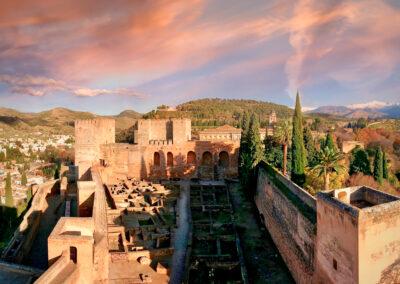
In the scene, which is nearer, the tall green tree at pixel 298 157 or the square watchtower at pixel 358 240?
the square watchtower at pixel 358 240

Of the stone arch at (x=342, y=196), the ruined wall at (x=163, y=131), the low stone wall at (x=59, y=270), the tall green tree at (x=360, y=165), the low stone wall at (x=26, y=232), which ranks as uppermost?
the ruined wall at (x=163, y=131)

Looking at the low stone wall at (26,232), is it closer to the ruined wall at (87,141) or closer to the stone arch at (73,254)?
the ruined wall at (87,141)

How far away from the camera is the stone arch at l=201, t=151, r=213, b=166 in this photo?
27544 mm

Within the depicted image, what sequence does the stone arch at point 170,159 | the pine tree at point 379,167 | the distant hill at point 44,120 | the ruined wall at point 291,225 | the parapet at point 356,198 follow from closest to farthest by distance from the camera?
the parapet at point 356,198, the ruined wall at point 291,225, the stone arch at point 170,159, the pine tree at point 379,167, the distant hill at point 44,120

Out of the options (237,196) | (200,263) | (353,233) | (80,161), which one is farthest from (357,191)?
(80,161)

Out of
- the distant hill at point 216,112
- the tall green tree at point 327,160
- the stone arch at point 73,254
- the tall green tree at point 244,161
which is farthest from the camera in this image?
the distant hill at point 216,112

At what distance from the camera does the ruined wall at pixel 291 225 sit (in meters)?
12.0

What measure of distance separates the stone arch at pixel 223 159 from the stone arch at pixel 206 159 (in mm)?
694

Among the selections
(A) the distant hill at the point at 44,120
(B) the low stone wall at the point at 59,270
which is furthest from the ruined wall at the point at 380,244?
(A) the distant hill at the point at 44,120

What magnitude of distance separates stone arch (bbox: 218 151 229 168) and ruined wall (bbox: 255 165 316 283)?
734 centimetres

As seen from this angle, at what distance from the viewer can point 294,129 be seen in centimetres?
2364

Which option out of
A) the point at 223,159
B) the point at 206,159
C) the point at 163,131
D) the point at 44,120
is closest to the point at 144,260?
the point at 206,159

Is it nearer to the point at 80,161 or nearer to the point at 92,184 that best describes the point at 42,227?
the point at 92,184

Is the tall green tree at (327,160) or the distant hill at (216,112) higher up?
the distant hill at (216,112)
